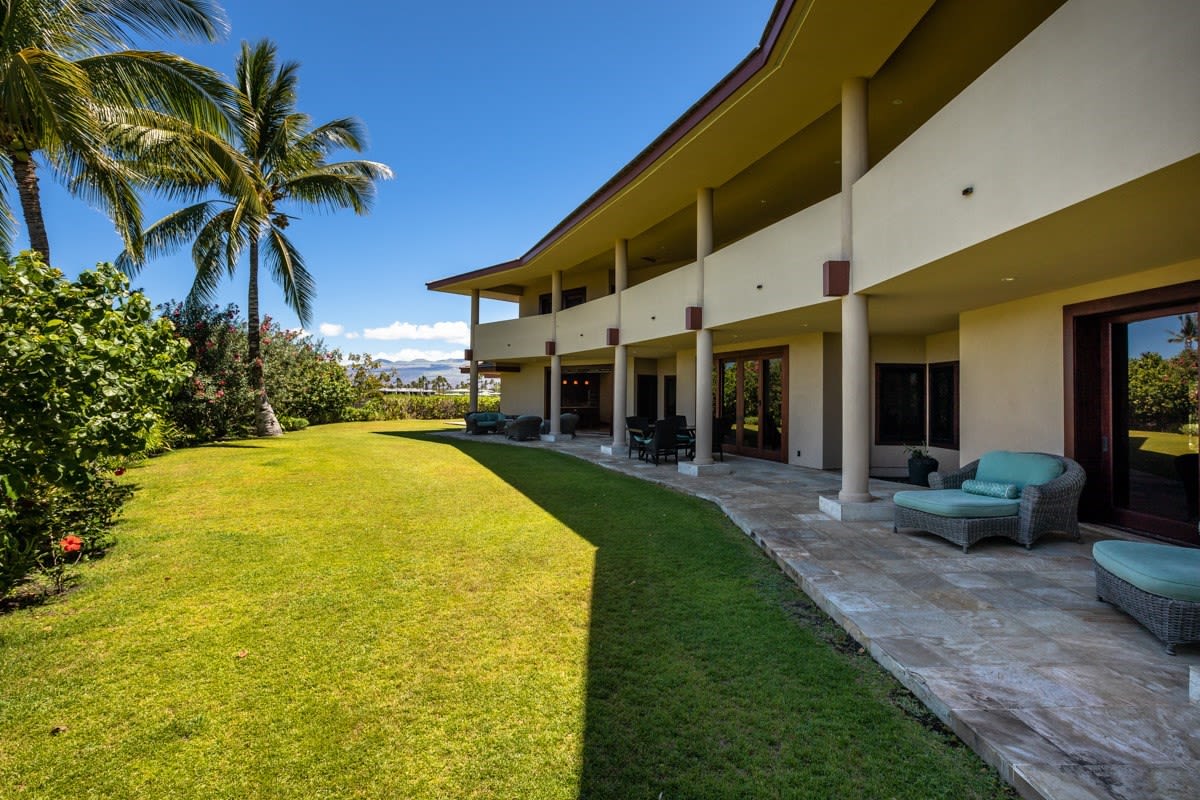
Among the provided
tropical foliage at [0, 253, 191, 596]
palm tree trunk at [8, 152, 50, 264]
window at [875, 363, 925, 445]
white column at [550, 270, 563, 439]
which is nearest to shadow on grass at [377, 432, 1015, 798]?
tropical foliage at [0, 253, 191, 596]

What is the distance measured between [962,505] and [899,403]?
706cm

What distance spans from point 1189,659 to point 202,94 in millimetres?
14459

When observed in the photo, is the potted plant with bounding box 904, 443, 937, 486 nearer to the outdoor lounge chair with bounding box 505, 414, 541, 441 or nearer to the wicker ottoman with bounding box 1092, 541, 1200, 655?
the wicker ottoman with bounding box 1092, 541, 1200, 655

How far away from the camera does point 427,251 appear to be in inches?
1212

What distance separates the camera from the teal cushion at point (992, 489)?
5930 millimetres

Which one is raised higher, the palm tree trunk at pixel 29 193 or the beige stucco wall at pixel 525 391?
the palm tree trunk at pixel 29 193

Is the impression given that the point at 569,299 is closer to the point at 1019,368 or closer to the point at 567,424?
the point at 567,424

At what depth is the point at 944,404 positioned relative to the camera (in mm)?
11273

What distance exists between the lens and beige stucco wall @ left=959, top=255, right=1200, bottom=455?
22.3 ft

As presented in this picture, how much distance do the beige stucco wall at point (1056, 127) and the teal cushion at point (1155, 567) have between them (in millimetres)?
2557

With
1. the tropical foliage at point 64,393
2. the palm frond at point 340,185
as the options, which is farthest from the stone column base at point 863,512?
the palm frond at point 340,185

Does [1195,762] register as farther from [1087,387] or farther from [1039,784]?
[1087,387]

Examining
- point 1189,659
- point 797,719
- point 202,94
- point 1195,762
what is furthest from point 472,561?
point 202,94

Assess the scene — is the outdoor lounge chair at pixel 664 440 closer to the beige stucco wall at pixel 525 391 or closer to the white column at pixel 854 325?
the white column at pixel 854 325
